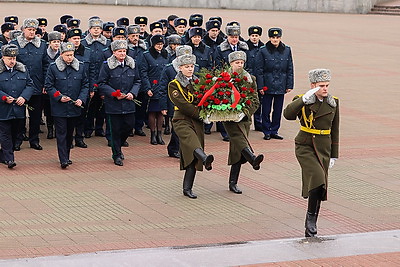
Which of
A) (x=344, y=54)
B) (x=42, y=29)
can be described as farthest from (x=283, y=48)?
(x=344, y=54)

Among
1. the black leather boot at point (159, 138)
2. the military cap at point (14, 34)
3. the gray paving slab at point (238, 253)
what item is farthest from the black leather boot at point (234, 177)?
the military cap at point (14, 34)

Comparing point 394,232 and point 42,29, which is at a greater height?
point 42,29

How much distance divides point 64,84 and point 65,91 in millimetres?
110

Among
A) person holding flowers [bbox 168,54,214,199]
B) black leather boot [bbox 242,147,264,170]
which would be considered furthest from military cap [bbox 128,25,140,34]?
black leather boot [bbox 242,147,264,170]

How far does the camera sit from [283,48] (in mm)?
16781

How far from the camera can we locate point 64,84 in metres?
14.2

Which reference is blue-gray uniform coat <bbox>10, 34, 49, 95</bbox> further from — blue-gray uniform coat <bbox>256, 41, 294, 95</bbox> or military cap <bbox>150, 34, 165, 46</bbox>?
blue-gray uniform coat <bbox>256, 41, 294, 95</bbox>

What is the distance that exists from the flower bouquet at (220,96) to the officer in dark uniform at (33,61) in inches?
165

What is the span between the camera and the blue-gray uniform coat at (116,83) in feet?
47.3

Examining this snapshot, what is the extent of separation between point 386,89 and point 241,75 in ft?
35.1

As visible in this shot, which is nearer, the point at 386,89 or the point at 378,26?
the point at 386,89

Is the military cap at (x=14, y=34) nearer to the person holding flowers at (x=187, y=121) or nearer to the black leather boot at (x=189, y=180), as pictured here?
the person holding flowers at (x=187, y=121)

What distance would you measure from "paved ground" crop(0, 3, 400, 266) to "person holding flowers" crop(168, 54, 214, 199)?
1.26 feet

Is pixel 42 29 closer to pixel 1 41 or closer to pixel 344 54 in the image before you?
pixel 1 41
